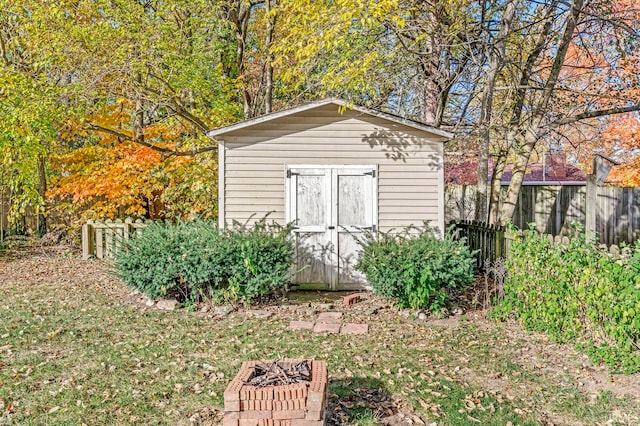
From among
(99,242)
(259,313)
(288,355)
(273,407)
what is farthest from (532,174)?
(273,407)

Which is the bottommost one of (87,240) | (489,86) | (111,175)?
(87,240)

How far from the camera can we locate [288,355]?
5.14 meters

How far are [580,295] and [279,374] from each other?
3098 mm

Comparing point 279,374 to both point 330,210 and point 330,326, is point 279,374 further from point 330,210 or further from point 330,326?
point 330,210

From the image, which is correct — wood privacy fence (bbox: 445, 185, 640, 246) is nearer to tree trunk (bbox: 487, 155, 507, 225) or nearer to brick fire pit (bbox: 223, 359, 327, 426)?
tree trunk (bbox: 487, 155, 507, 225)

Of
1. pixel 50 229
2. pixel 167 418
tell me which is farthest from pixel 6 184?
pixel 167 418

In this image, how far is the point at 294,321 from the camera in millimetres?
6469

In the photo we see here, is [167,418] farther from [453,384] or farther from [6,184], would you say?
[6,184]

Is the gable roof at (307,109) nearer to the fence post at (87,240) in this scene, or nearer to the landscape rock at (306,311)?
the landscape rock at (306,311)

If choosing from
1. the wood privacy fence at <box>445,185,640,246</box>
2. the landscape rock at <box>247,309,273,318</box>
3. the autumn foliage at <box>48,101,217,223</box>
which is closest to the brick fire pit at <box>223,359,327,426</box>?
the landscape rock at <box>247,309,273,318</box>

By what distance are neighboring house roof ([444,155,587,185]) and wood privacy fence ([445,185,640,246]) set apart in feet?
3.22

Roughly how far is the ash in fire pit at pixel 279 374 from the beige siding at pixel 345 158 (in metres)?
4.69

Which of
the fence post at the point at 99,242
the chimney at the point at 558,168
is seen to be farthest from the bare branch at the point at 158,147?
the chimney at the point at 558,168

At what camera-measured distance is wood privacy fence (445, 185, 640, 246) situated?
967 centimetres
